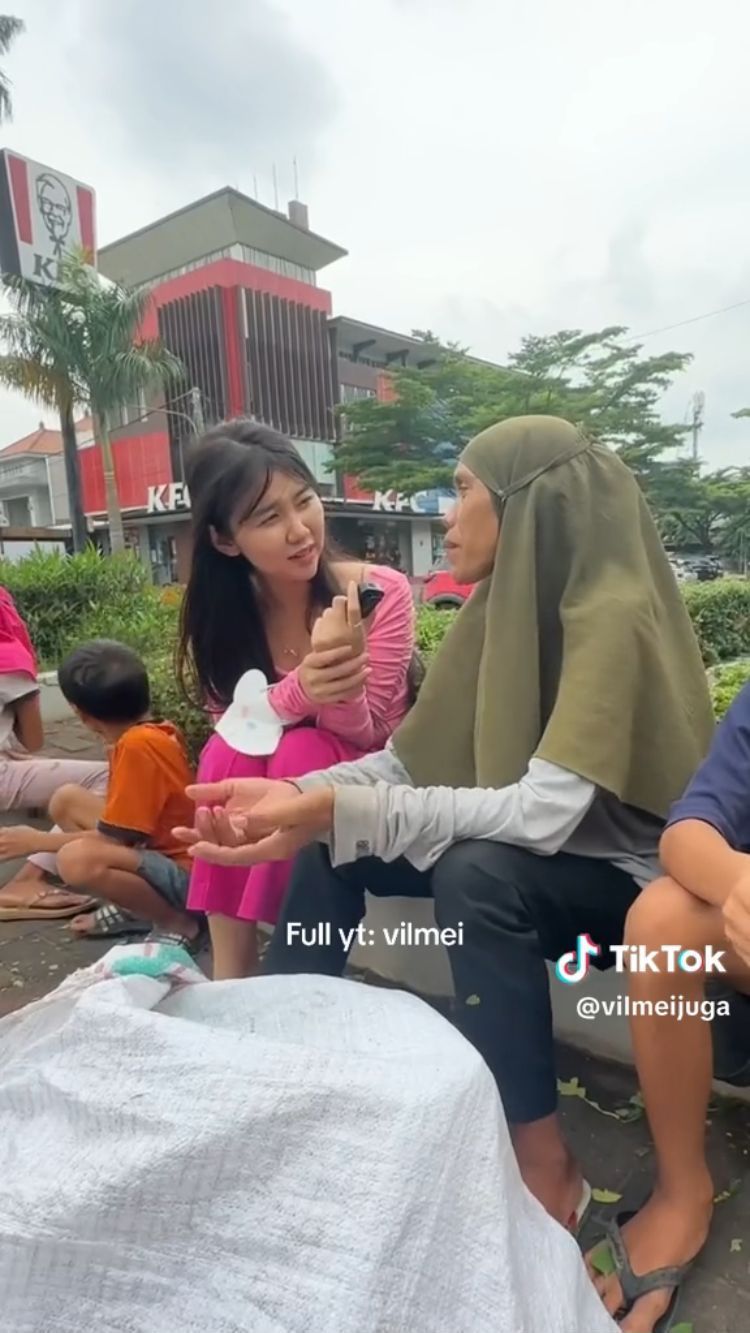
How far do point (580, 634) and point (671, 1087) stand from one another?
2.12ft

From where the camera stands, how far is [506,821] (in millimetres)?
1295

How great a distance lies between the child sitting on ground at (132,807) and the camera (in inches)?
87.9

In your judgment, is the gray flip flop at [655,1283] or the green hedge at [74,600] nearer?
the gray flip flop at [655,1283]

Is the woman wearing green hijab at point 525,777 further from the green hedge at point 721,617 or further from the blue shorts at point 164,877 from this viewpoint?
the green hedge at point 721,617

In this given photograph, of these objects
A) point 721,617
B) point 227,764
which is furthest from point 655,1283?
point 721,617

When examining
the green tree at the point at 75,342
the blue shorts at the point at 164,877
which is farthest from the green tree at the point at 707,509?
the blue shorts at the point at 164,877

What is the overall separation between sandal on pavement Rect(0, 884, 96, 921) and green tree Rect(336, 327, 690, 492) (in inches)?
503

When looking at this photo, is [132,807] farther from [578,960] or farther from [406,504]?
[406,504]

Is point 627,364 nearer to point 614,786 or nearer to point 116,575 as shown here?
point 116,575

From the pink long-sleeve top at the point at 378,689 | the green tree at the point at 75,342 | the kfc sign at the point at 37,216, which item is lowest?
the pink long-sleeve top at the point at 378,689

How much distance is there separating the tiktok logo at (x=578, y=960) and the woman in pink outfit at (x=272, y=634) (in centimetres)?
53

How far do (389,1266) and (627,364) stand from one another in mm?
16601

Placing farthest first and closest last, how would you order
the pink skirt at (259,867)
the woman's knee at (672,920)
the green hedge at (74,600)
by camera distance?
the green hedge at (74,600) → the pink skirt at (259,867) → the woman's knee at (672,920)

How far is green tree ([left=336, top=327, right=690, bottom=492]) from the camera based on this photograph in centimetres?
1566
